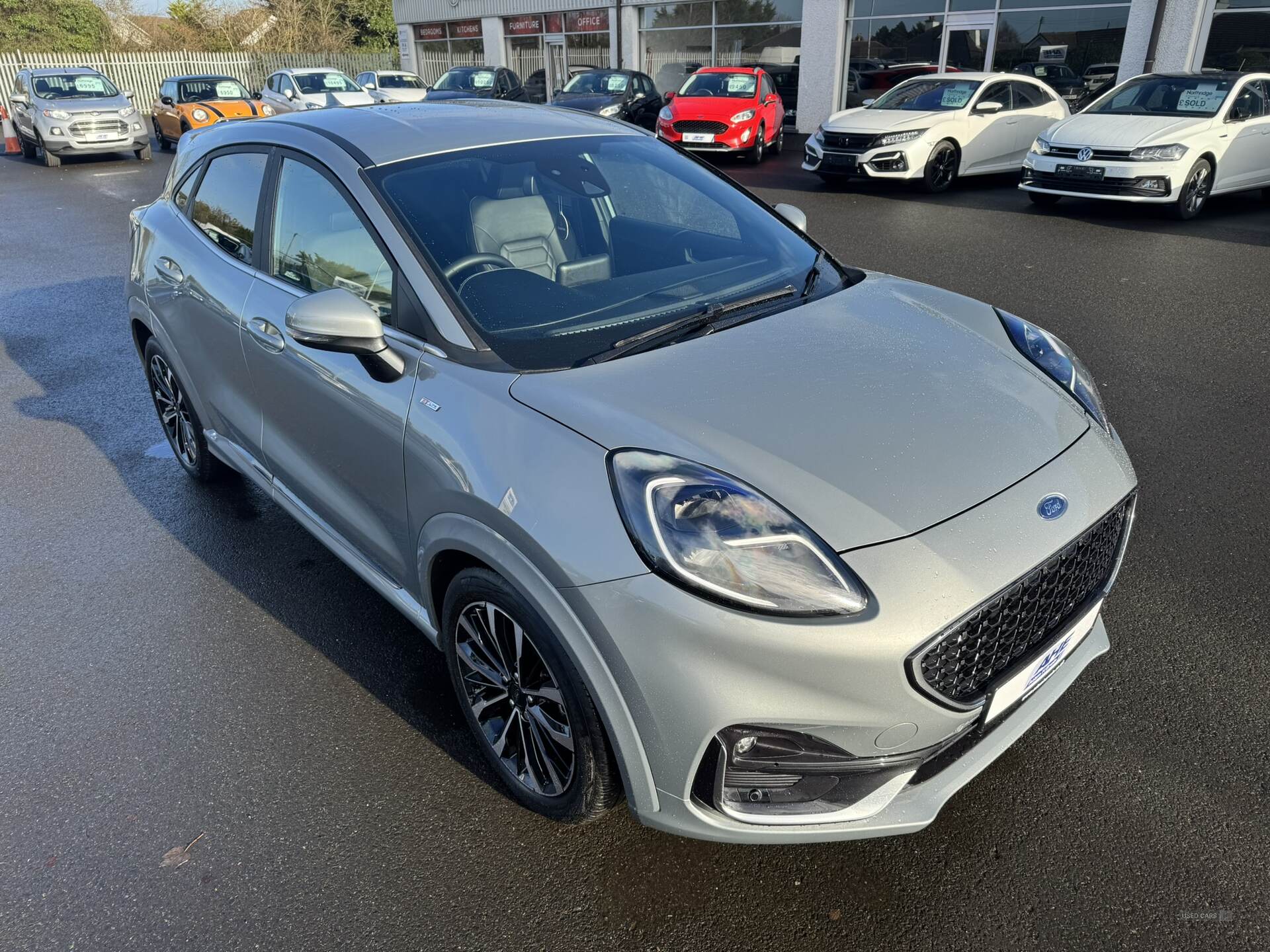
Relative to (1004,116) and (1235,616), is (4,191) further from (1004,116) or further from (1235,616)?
(1235,616)

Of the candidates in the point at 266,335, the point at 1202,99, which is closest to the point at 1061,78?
the point at 1202,99

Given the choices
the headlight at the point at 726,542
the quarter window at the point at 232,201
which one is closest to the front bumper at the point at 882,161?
the quarter window at the point at 232,201

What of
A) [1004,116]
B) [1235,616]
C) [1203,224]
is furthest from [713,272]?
[1004,116]

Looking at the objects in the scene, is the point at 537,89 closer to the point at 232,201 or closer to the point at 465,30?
the point at 465,30

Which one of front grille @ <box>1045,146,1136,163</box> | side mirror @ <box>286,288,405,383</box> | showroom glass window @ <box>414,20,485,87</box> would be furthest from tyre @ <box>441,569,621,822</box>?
showroom glass window @ <box>414,20,485,87</box>

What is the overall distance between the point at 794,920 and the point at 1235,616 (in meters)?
2.16

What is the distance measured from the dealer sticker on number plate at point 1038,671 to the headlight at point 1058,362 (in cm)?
61

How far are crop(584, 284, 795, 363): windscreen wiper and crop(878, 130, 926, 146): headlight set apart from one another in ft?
33.5

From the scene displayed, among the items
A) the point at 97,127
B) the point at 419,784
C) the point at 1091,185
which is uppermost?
the point at 97,127

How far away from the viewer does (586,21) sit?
25766 millimetres

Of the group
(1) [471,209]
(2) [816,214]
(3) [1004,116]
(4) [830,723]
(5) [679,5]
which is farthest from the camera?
(5) [679,5]

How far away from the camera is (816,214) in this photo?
11328mm

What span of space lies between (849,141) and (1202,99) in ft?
13.4

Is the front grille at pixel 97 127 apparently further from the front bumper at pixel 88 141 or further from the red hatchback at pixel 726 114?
the red hatchback at pixel 726 114
